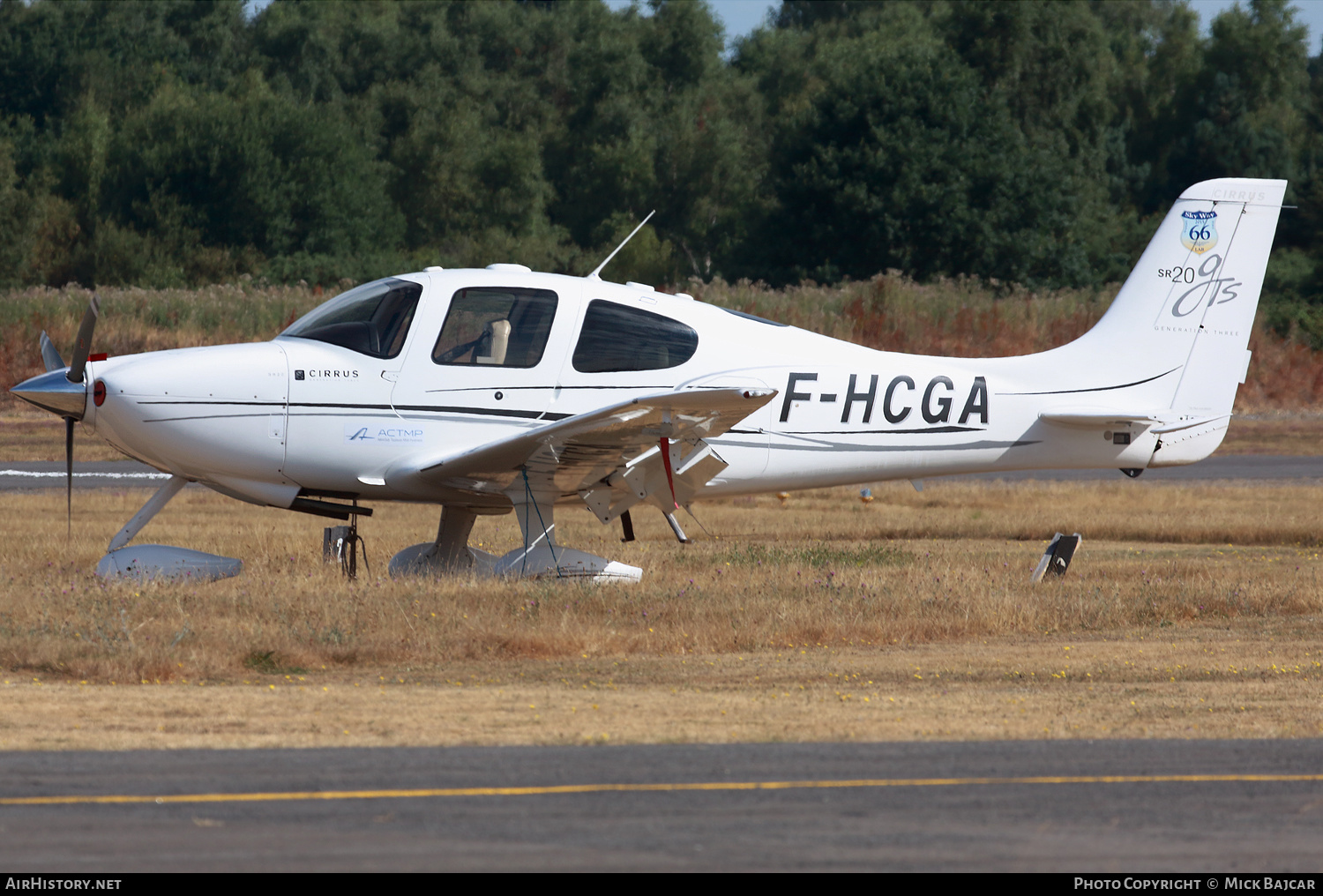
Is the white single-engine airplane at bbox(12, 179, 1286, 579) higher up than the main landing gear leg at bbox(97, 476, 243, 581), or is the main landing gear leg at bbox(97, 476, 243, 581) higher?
the white single-engine airplane at bbox(12, 179, 1286, 579)

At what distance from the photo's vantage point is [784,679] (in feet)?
27.7

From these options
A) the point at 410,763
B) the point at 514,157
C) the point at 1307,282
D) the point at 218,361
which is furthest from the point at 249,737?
the point at 514,157

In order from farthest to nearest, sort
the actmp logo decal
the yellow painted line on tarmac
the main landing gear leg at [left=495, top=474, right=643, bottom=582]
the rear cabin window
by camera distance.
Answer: the rear cabin window < the main landing gear leg at [left=495, top=474, right=643, bottom=582] < the actmp logo decal < the yellow painted line on tarmac

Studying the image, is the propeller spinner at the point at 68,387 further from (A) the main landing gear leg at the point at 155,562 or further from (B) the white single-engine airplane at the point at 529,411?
(A) the main landing gear leg at the point at 155,562

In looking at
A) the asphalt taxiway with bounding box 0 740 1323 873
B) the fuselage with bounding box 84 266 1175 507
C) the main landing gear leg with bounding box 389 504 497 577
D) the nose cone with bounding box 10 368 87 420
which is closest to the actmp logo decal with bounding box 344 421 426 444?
the fuselage with bounding box 84 266 1175 507

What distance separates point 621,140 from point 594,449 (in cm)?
4841

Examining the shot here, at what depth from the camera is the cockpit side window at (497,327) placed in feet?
35.7

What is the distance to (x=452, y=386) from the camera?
10.9 meters

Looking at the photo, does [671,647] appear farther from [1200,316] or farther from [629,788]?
[1200,316]

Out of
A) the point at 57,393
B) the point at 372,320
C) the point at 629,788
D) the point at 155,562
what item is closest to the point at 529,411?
the point at 372,320

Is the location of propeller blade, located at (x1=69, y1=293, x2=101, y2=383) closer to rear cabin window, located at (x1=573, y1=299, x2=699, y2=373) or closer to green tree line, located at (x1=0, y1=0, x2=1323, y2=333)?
rear cabin window, located at (x1=573, y1=299, x2=699, y2=373)

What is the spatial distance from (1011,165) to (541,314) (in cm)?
3790

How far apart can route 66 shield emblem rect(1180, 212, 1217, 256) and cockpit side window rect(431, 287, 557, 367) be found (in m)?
5.49

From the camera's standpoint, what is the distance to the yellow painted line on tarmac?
5262 mm
